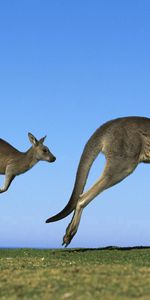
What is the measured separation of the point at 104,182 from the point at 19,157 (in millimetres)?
6793

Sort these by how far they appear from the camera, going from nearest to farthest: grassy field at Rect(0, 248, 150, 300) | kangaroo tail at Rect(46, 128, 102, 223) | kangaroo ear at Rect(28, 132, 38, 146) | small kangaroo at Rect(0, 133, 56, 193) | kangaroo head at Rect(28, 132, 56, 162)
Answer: grassy field at Rect(0, 248, 150, 300) → kangaroo tail at Rect(46, 128, 102, 223) → small kangaroo at Rect(0, 133, 56, 193) → kangaroo ear at Rect(28, 132, 38, 146) → kangaroo head at Rect(28, 132, 56, 162)

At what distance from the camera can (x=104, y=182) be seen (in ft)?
39.4

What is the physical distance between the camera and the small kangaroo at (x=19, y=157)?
18.0 m

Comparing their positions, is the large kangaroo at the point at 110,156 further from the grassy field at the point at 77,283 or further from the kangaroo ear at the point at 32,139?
the kangaroo ear at the point at 32,139

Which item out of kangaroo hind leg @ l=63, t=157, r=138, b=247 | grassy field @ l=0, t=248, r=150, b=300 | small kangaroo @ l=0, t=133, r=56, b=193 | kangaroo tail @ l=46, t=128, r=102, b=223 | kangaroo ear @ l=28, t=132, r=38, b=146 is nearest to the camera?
grassy field @ l=0, t=248, r=150, b=300

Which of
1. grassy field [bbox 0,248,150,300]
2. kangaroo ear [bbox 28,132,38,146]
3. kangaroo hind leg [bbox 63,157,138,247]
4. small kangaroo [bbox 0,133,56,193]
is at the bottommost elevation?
grassy field [bbox 0,248,150,300]

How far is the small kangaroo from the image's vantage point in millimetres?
18000

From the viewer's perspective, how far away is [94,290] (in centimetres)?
627

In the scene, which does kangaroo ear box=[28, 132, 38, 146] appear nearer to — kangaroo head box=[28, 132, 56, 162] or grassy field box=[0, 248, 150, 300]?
kangaroo head box=[28, 132, 56, 162]

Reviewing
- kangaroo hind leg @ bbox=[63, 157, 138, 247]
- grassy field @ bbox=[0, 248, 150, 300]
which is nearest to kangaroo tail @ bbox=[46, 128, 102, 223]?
kangaroo hind leg @ bbox=[63, 157, 138, 247]

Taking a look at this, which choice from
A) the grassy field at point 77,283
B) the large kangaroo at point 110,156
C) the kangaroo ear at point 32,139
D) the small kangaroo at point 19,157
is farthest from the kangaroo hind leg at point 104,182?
the kangaroo ear at point 32,139

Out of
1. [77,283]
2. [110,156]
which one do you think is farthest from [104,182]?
[77,283]

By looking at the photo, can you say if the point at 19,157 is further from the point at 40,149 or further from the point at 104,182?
the point at 104,182

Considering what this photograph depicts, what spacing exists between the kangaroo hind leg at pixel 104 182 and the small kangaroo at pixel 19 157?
19.5ft
